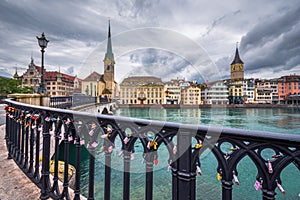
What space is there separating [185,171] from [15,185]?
2.64 meters

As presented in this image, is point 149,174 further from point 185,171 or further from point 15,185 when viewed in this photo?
point 15,185

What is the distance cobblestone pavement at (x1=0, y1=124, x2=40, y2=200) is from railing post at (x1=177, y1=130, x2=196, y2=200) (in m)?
2.03

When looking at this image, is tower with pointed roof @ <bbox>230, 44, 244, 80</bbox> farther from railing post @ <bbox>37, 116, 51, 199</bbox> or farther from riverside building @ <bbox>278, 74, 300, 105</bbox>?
railing post @ <bbox>37, 116, 51, 199</bbox>

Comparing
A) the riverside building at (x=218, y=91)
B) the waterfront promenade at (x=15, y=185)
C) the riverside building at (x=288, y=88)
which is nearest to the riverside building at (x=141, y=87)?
the riverside building at (x=218, y=91)

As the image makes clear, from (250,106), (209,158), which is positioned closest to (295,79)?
(250,106)

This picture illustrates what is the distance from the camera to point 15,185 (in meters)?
2.69

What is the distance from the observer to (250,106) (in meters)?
80.8

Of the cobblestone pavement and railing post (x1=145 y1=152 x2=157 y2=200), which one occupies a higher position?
railing post (x1=145 y1=152 x2=157 y2=200)

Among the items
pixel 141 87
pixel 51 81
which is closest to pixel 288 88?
pixel 141 87

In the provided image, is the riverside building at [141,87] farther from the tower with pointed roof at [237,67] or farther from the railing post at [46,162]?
the tower with pointed roof at [237,67]

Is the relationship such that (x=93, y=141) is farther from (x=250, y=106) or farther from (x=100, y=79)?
(x=250, y=106)

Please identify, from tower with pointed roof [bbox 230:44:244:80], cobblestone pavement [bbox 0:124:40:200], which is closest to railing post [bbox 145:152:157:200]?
cobblestone pavement [bbox 0:124:40:200]

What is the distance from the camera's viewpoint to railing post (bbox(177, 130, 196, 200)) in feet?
4.16

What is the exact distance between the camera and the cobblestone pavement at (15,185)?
2406 millimetres
